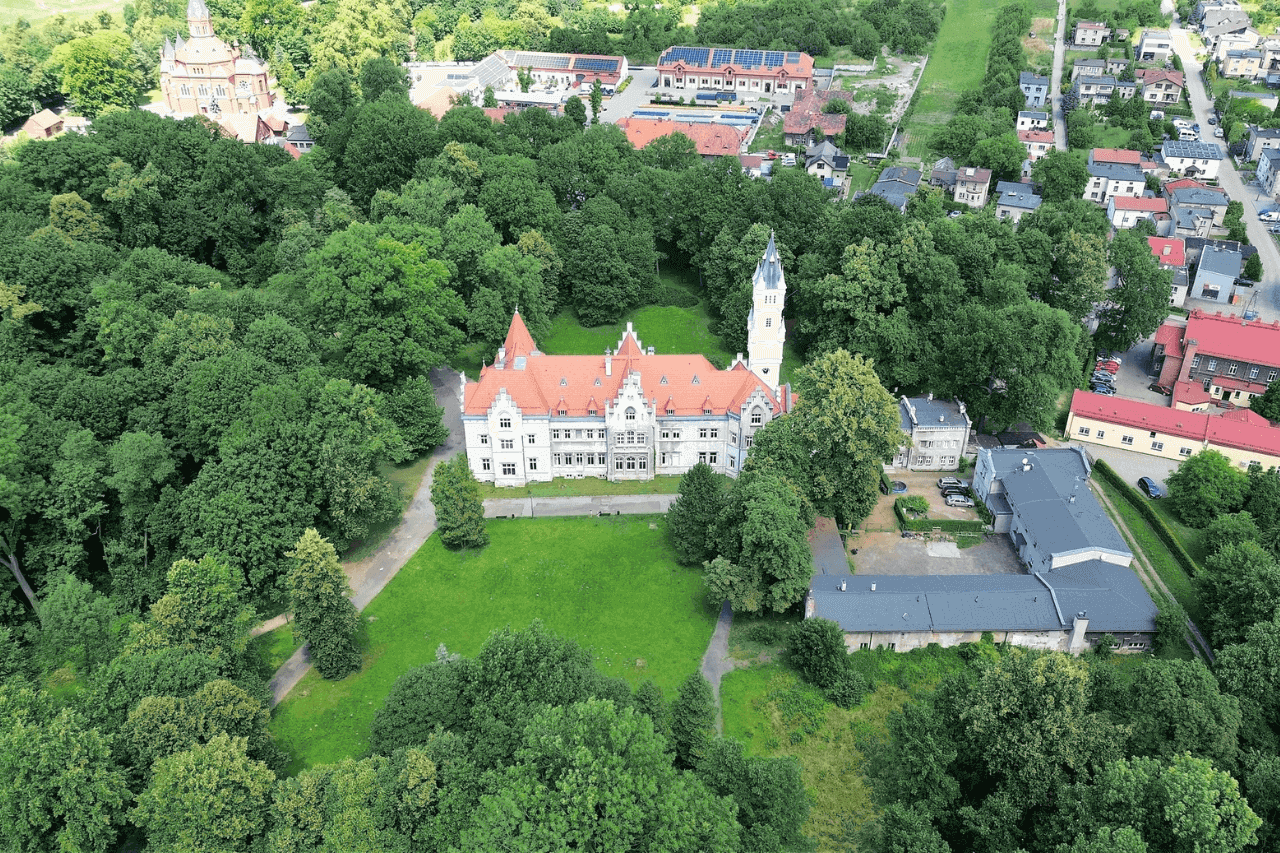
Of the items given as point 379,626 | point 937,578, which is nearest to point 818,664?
point 937,578

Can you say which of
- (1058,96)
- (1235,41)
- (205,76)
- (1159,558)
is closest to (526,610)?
(1159,558)

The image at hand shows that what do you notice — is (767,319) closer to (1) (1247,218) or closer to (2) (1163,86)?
(1) (1247,218)

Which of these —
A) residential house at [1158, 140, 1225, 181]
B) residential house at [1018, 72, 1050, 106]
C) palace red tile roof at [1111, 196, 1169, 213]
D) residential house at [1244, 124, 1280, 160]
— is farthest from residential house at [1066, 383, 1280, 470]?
residential house at [1018, 72, 1050, 106]

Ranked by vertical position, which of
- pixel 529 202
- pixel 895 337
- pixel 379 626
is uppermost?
pixel 529 202

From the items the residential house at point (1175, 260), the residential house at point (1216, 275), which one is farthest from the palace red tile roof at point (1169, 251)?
the residential house at point (1216, 275)

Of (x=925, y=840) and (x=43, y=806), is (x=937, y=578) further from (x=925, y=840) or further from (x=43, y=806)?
(x=43, y=806)

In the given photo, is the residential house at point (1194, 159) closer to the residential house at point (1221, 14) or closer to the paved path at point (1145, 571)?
the residential house at point (1221, 14)
